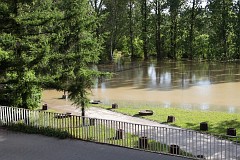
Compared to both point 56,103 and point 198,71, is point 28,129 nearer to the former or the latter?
point 56,103

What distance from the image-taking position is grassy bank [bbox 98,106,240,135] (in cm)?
1552

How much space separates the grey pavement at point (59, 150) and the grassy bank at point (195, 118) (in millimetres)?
5089

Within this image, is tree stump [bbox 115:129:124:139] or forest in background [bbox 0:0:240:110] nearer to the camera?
tree stump [bbox 115:129:124:139]

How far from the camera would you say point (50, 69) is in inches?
640

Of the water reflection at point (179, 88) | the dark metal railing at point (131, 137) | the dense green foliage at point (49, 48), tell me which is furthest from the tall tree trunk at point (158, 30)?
the dark metal railing at point (131, 137)

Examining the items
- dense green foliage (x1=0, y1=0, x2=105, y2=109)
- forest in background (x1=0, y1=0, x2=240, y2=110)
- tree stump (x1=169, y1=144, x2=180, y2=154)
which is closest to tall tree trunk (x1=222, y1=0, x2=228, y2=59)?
forest in background (x1=0, y1=0, x2=240, y2=110)

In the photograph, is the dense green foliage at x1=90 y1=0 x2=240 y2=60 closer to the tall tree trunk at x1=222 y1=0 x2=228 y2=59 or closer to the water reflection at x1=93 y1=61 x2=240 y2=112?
the tall tree trunk at x1=222 y1=0 x2=228 y2=59

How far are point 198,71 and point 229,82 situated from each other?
30.6ft

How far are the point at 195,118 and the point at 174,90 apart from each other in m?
10.2

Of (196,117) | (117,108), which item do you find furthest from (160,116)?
(117,108)

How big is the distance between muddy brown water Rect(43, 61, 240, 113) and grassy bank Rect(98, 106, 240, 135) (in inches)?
69.9

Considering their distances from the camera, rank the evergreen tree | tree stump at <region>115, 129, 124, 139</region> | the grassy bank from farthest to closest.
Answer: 1. the grassy bank
2. the evergreen tree
3. tree stump at <region>115, 129, 124, 139</region>

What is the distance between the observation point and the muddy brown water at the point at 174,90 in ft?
74.2

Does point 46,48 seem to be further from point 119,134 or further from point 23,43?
point 119,134
